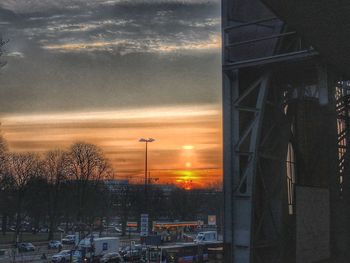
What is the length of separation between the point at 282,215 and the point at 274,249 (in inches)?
71.7

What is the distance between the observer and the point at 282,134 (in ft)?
65.8

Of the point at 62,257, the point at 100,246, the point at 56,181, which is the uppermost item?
the point at 56,181

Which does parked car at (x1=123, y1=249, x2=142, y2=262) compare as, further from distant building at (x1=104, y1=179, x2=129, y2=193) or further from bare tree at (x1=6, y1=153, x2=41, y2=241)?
distant building at (x1=104, y1=179, x2=129, y2=193)

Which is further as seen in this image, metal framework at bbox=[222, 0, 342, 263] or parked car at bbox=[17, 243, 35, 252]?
parked car at bbox=[17, 243, 35, 252]

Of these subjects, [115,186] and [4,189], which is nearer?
[4,189]

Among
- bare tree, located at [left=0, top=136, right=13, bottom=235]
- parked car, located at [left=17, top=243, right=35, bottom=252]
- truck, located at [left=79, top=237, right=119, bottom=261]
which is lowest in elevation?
parked car, located at [left=17, top=243, right=35, bottom=252]

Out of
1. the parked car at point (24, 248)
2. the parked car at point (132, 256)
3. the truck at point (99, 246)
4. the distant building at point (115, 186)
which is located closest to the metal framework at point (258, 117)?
the parked car at point (132, 256)

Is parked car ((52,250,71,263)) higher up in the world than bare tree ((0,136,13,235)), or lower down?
lower down

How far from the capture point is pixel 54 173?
6956cm

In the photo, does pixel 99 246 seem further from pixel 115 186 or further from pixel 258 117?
pixel 115 186

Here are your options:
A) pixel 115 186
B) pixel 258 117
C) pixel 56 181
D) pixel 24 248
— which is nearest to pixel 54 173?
pixel 56 181

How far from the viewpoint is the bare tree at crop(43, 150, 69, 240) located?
2650 inches

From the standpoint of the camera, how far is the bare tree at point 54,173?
6731 cm

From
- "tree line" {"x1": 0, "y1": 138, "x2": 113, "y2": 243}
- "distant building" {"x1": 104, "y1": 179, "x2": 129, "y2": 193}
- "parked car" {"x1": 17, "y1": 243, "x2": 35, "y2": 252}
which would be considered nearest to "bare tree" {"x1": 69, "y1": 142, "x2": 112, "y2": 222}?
"tree line" {"x1": 0, "y1": 138, "x2": 113, "y2": 243}
